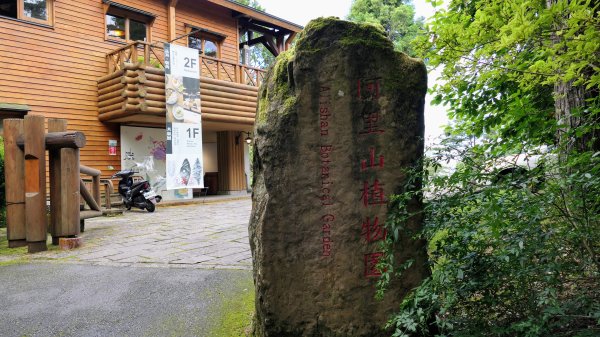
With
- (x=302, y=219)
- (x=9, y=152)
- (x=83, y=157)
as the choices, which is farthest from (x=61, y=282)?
(x=83, y=157)

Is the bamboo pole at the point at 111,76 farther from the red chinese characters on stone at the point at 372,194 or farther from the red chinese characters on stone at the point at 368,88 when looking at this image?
the red chinese characters on stone at the point at 372,194

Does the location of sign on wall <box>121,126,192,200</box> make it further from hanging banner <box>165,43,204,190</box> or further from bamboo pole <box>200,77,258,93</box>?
bamboo pole <box>200,77,258,93</box>

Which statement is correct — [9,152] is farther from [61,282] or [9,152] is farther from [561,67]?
[561,67]

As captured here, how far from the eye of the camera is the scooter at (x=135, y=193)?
10805 mm

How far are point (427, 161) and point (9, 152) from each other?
5835 mm

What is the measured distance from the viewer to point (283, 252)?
2469 mm

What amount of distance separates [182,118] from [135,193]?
95.3 inches

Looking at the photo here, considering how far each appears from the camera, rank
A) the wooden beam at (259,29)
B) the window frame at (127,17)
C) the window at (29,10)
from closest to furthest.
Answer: the window at (29,10) < the window frame at (127,17) < the wooden beam at (259,29)

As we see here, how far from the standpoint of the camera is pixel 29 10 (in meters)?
10.5

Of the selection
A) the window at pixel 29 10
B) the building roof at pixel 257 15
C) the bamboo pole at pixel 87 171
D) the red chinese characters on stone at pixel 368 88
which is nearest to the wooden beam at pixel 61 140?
the bamboo pole at pixel 87 171

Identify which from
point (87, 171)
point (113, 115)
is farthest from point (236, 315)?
point (113, 115)

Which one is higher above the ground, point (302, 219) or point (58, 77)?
point (58, 77)

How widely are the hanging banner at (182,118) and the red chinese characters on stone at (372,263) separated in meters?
9.43

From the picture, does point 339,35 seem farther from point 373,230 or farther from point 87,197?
point 87,197
